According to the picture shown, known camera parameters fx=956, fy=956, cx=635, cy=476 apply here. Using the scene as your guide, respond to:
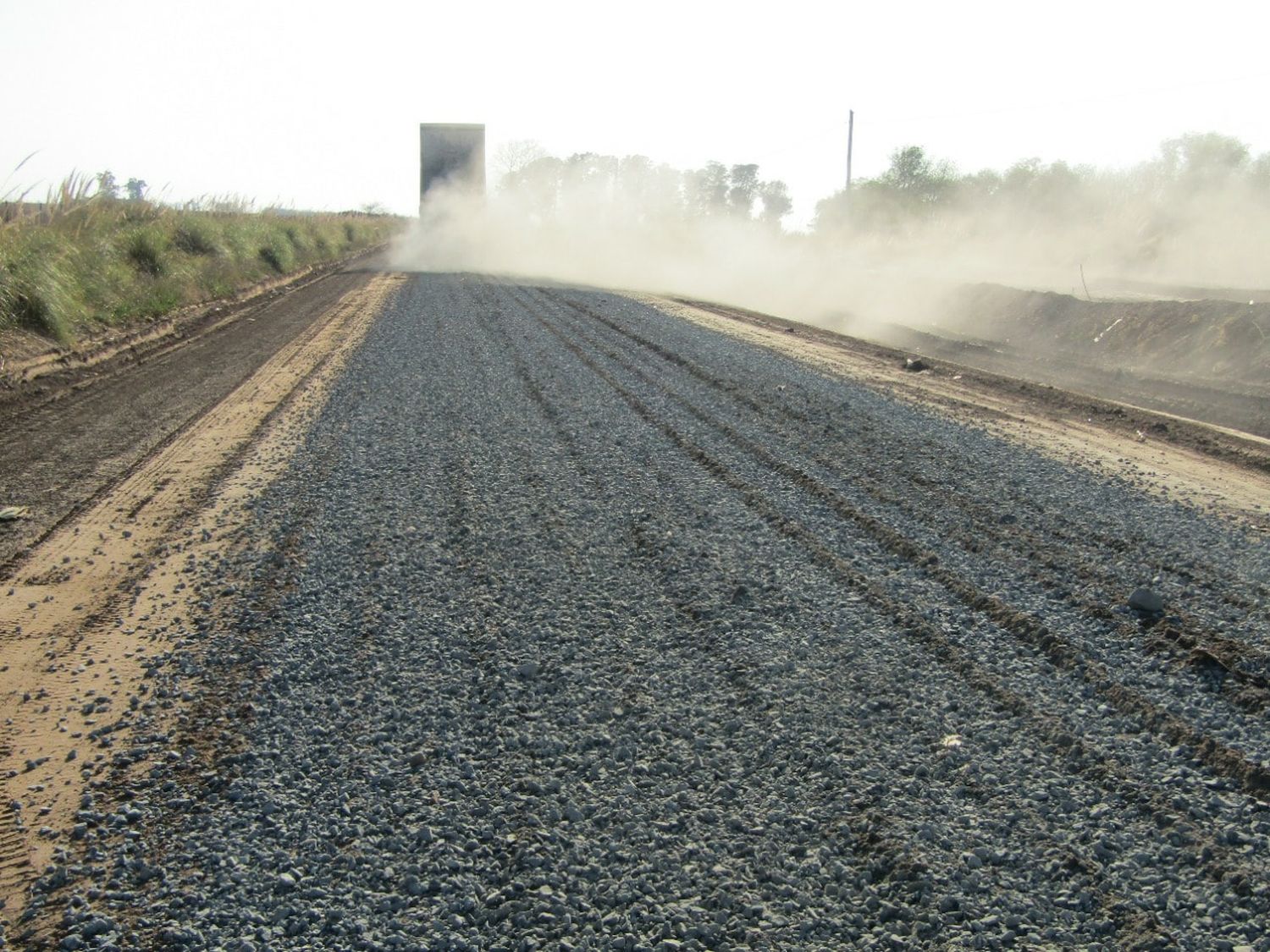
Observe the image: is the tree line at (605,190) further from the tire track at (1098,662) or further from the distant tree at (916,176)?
the tire track at (1098,662)

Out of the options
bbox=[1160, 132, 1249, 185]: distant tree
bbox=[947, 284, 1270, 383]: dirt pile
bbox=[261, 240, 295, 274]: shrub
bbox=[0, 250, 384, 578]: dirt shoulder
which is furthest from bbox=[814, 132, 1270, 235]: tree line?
bbox=[0, 250, 384, 578]: dirt shoulder

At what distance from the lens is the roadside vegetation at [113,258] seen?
14734mm

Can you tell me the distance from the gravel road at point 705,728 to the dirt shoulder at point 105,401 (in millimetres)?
1811

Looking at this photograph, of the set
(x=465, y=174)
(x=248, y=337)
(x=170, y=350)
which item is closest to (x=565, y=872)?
(x=170, y=350)

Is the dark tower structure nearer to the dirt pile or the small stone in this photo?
the dirt pile

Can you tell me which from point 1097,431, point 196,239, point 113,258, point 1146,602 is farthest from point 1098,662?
point 196,239

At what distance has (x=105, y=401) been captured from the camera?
11.7 m

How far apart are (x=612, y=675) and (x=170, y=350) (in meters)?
14.1

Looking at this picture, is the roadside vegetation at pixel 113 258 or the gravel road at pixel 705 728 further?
the roadside vegetation at pixel 113 258

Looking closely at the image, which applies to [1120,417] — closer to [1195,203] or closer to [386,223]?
[1195,203]

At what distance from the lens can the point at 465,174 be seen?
44000 millimetres

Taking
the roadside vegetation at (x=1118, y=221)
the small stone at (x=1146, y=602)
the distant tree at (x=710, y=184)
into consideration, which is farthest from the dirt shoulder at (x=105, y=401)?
the distant tree at (x=710, y=184)

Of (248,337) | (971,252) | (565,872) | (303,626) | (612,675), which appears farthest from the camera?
(971,252)

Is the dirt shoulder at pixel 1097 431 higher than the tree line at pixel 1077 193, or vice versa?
the tree line at pixel 1077 193
